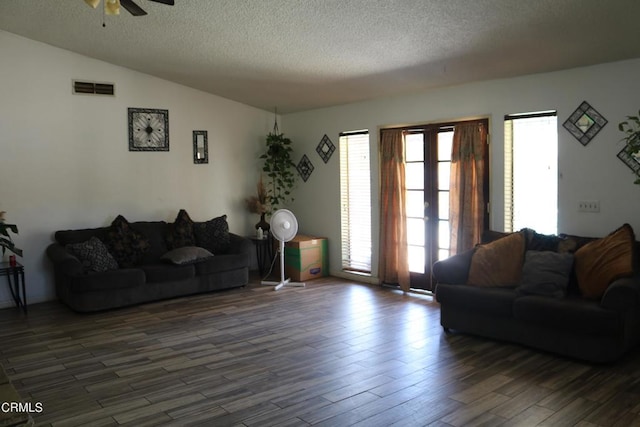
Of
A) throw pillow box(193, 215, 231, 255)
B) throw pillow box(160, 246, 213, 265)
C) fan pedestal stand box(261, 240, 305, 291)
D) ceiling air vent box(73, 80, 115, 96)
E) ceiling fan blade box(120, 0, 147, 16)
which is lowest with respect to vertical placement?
fan pedestal stand box(261, 240, 305, 291)

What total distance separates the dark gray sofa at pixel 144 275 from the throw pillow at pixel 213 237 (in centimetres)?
9

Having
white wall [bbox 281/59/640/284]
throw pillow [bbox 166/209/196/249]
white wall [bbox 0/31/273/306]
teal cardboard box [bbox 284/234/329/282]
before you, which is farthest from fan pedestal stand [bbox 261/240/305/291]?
white wall [bbox 0/31/273/306]

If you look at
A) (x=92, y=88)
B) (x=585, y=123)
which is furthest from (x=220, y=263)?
(x=585, y=123)

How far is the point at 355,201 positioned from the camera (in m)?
7.40

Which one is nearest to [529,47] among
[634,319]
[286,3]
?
[286,3]

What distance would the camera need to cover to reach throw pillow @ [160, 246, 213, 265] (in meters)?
6.52

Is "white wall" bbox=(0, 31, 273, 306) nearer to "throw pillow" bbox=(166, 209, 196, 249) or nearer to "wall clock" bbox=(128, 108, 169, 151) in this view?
"wall clock" bbox=(128, 108, 169, 151)

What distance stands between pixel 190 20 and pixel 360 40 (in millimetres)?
1630

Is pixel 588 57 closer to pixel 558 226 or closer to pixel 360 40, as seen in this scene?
pixel 558 226

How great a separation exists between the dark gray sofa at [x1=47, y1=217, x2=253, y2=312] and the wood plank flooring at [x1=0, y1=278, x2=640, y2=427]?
0.74 feet

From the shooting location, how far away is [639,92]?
4.63m

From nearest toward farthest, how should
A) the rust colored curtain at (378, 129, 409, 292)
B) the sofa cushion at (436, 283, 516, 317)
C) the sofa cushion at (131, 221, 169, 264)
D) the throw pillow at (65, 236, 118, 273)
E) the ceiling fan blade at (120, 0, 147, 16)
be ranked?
1. the ceiling fan blade at (120, 0, 147, 16)
2. the sofa cushion at (436, 283, 516, 317)
3. the throw pillow at (65, 236, 118, 273)
4. the rust colored curtain at (378, 129, 409, 292)
5. the sofa cushion at (131, 221, 169, 264)

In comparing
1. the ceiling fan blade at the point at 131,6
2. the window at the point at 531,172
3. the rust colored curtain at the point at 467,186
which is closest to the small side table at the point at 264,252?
the rust colored curtain at the point at 467,186

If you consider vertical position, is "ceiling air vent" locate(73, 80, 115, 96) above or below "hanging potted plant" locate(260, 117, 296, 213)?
above
